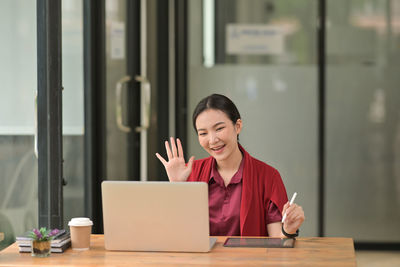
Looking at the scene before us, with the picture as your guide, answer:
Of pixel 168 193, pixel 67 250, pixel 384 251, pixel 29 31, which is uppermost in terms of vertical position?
pixel 29 31

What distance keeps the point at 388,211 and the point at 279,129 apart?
1.04 m

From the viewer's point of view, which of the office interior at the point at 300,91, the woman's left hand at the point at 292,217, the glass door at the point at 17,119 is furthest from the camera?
the office interior at the point at 300,91

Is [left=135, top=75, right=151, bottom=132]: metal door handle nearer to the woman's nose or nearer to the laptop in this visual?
the woman's nose

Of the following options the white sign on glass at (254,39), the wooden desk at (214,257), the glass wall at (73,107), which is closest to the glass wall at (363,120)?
the white sign on glass at (254,39)

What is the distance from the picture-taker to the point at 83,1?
4230 mm

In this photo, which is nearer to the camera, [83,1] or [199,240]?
[199,240]

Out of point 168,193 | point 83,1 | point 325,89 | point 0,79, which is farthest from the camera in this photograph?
point 325,89

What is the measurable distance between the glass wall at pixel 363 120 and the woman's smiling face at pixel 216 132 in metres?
2.57

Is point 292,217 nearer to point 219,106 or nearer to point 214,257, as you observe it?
point 214,257

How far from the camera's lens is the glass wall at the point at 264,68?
546 cm

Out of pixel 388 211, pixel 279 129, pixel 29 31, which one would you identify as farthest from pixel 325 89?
pixel 29 31

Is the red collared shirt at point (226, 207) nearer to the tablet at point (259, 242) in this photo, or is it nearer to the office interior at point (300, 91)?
the tablet at point (259, 242)

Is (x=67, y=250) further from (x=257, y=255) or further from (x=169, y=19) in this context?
(x=169, y=19)

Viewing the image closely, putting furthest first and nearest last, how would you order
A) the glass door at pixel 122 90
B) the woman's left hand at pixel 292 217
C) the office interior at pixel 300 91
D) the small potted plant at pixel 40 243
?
the office interior at pixel 300 91
the glass door at pixel 122 90
the woman's left hand at pixel 292 217
the small potted plant at pixel 40 243
